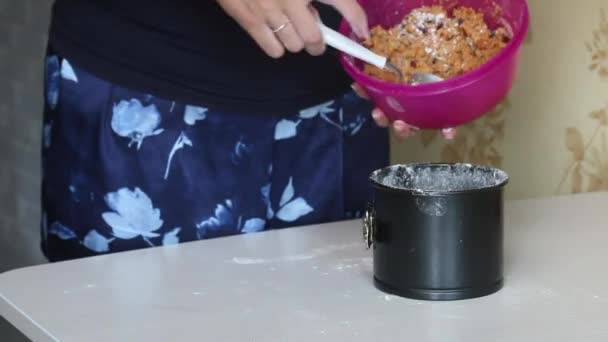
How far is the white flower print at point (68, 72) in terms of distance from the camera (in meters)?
1.26

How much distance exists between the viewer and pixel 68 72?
4.15ft

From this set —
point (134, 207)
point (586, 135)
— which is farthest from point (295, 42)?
point (586, 135)

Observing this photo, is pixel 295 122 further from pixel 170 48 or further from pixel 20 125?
pixel 20 125

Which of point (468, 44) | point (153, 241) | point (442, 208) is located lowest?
point (153, 241)

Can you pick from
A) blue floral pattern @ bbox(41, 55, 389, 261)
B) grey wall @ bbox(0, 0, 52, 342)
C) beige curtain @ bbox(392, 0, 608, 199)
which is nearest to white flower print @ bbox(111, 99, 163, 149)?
blue floral pattern @ bbox(41, 55, 389, 261)

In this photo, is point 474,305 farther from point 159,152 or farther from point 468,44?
point 159,152

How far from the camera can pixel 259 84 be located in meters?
1.29

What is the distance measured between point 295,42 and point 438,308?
1.08 feet

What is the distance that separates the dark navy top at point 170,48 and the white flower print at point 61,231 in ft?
0.67

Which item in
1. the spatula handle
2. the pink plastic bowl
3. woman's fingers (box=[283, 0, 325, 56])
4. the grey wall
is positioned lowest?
the grey wall

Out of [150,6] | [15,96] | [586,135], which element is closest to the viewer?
[150,6]

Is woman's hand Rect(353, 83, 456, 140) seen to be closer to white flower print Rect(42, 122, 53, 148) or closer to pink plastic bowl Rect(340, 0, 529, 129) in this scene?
pink plastic bowl Rect(340, 0, 529, 129)

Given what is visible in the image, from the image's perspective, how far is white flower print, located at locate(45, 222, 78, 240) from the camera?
52.0 inches

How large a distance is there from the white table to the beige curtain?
26 cm
